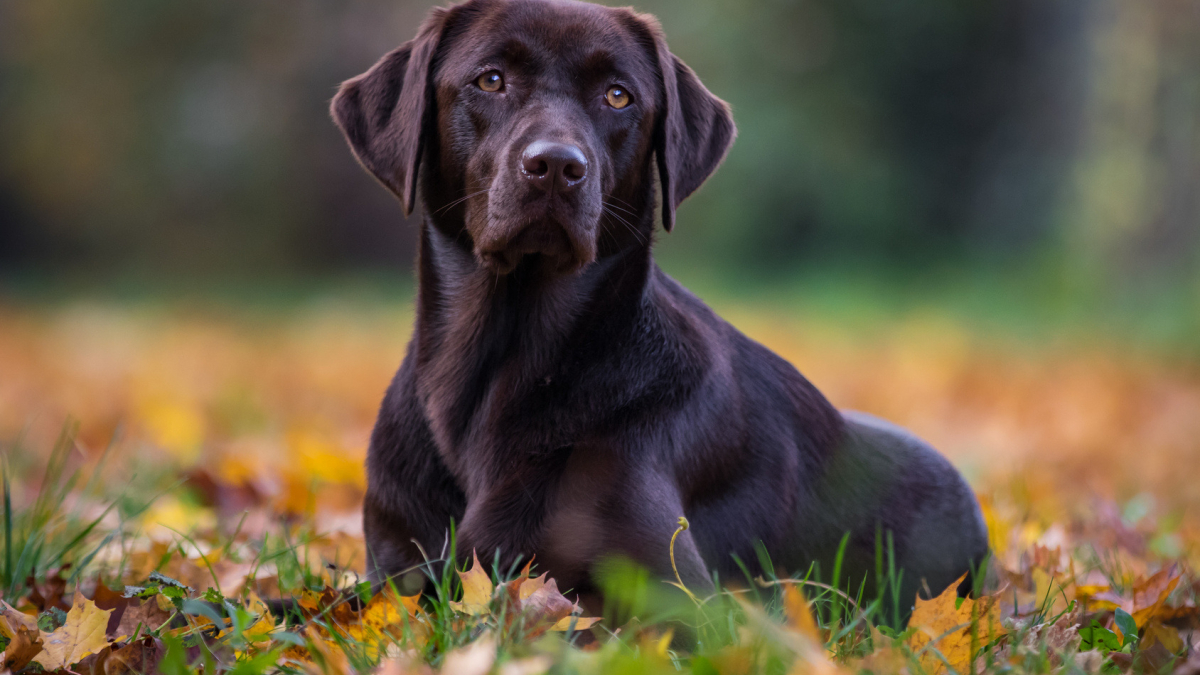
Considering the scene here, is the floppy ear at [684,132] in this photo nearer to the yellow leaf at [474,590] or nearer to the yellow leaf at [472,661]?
the yellow leaf at [474,590]

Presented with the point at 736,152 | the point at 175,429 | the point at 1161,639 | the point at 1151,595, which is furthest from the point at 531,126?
the point at 736,152

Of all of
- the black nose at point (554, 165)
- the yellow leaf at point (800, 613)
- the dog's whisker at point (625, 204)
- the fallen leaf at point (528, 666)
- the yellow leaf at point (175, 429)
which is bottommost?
the yellow leaf at point (175, 429)

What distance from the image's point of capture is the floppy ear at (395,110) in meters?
2.63

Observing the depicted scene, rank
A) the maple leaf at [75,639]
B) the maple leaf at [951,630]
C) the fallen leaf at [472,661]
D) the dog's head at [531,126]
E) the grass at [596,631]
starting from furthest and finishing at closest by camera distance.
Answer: the dog's head at [531,126] → the maple leaf at [75,639] → the maple leaf at [951,630] → the grass at [596,631] → the fallen leaf at [472,661]

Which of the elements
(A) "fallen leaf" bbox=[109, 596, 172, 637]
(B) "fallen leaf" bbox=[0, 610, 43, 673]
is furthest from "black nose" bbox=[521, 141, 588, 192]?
(B) "fallen leaf" bbox=[0, 610, 43, 673]

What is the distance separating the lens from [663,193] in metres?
2.79

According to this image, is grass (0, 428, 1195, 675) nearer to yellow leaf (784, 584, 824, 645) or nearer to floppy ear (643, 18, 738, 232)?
yellow leaf (784, 584, 824, 645)

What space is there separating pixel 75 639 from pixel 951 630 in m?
1.58

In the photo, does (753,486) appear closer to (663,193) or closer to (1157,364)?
(663,193)

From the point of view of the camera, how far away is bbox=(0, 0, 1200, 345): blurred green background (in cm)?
1382

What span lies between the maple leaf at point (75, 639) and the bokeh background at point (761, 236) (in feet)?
4.79

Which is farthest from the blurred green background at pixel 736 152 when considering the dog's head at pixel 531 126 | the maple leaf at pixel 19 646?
the maple leaf at pixel 19 646

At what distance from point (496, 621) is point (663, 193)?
1.26m

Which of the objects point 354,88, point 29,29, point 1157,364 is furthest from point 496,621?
point 29,29
